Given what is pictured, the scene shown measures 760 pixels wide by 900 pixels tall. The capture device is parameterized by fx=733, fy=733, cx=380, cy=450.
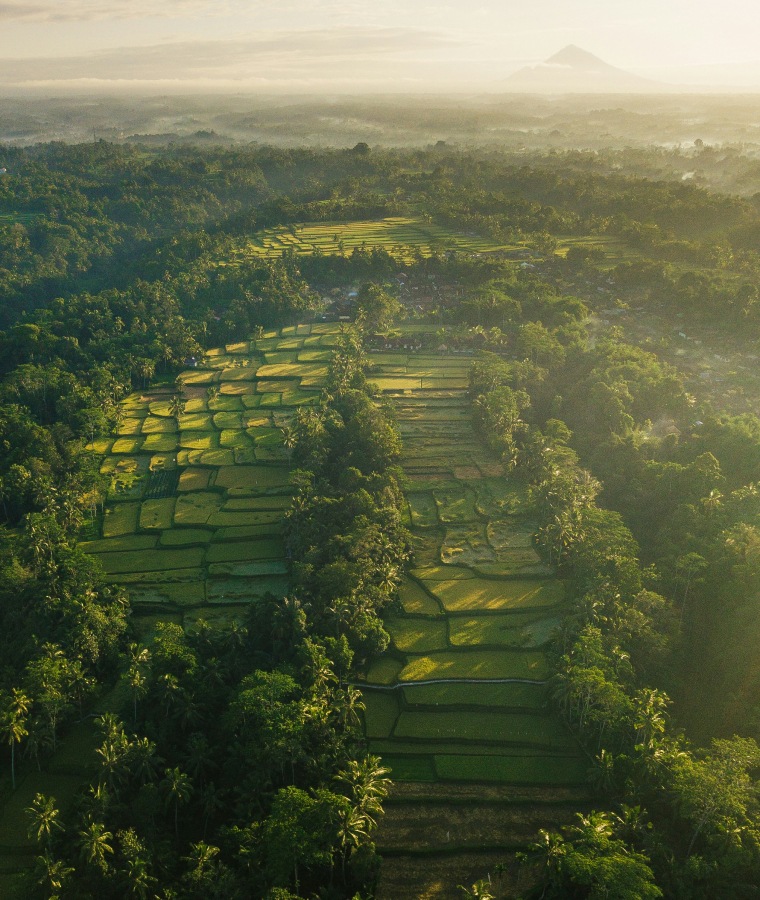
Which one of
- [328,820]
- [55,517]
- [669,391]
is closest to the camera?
[328,820]

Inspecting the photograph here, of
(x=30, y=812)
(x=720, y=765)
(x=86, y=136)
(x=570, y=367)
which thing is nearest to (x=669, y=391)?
(x=570, y=367)

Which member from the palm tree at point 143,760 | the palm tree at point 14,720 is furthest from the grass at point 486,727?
the palm tree at point 14,720

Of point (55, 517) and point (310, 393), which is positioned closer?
point (55, 517)

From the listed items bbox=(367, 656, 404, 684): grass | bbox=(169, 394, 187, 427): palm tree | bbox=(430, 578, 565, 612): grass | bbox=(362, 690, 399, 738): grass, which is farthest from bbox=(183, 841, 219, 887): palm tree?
bbox=(169, 394, 187, 427): palm tree

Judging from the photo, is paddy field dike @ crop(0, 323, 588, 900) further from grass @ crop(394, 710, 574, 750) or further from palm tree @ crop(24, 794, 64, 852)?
palm tree @ crop(24, 794, 64, 852)

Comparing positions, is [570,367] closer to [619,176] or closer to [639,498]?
[639,498]

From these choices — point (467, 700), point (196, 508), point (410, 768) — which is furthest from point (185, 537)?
point (410, 768)

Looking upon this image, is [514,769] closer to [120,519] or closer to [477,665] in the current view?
[477,665]
